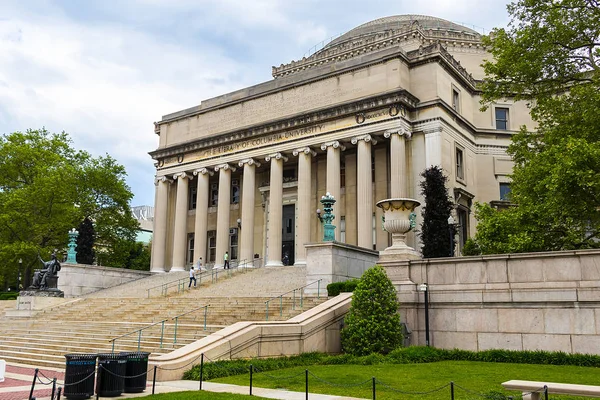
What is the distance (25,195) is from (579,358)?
146ft

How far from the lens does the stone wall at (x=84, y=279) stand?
3750cm

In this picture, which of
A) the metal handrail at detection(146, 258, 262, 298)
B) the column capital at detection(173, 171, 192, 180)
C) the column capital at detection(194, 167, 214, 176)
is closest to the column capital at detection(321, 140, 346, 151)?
the metal handrail at detection(146, 258, 262, 298)

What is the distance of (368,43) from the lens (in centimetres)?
5281

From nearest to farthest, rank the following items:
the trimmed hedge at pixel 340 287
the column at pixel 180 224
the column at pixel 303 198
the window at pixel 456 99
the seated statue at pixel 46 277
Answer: the trimmed hedge at pixel 340 287, the seated statue at pixel 46 277, the column at pixel 303 198, the window at pixel 456 99, the column at pixel 180 224

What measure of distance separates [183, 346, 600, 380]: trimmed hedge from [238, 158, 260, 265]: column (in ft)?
80.9

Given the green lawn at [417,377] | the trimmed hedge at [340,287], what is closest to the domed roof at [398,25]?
the trimmed hedge at [340,287]

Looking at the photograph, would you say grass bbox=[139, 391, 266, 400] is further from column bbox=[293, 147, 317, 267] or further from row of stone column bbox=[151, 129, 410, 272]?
column bbox=[293, 147, 317, 267]

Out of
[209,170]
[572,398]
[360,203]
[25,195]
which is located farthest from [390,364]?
[25,195]

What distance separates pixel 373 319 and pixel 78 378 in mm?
9492

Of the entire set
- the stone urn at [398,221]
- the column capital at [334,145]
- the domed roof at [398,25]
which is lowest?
the stone urn at [398,221]

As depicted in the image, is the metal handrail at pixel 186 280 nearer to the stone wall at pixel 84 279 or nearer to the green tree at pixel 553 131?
the stone wall at pixel 84 279

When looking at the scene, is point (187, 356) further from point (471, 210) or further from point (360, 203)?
point (471, 210)

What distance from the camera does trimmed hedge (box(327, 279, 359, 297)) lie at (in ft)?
72.6

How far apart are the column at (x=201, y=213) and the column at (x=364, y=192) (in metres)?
14.3
